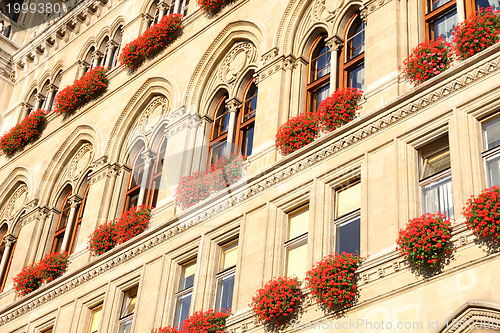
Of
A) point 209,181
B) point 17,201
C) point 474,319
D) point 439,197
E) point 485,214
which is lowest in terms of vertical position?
point 474,319

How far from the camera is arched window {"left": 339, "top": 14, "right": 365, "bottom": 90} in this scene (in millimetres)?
21011

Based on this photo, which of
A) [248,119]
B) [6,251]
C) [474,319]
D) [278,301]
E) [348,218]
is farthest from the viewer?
[6,251]

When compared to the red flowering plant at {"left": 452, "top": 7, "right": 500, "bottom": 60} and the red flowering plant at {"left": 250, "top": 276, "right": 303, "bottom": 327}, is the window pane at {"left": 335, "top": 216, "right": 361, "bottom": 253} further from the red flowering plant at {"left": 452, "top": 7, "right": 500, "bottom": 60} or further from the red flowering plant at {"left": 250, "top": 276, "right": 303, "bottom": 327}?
the red flowering plant at {"left": 452, "top": 7, "right": 500, "bottom": 60}

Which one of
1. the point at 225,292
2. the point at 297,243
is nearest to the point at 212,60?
the point at 225,292

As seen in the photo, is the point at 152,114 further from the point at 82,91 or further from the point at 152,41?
the point at 82,91

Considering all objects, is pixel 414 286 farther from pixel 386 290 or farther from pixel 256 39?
pixel 256 39

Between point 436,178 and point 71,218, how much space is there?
1428cm

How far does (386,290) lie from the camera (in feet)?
51.3

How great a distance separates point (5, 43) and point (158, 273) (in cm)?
1968

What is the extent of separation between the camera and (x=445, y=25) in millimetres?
19672

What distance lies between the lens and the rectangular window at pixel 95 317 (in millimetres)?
23047

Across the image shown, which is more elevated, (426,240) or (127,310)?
(127,310)

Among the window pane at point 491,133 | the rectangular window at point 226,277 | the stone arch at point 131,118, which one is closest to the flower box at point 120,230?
the stone arch at point 131,118

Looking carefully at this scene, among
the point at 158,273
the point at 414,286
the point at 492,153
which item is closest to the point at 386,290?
the point at 414,286
